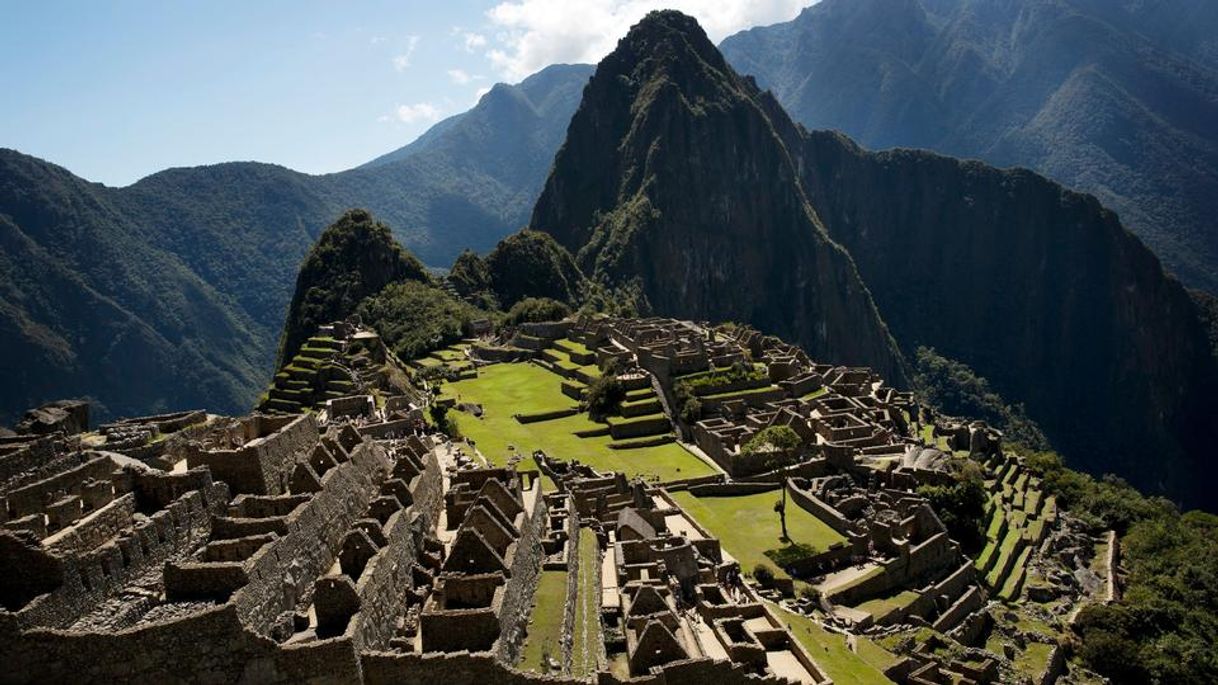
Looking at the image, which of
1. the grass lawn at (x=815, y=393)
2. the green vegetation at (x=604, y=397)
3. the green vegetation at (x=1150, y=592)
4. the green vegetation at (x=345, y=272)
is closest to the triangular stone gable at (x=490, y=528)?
the green vegetation at (x=1150, y=592)

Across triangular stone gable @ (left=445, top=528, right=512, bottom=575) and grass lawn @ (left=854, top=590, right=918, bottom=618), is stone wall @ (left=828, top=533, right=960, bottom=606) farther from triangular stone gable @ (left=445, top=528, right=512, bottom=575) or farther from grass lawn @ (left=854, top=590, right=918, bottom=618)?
triangular stone gable @ (left=445, top=528, right=512, bottom=575)

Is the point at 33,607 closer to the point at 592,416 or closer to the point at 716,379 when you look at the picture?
the point at 592,416

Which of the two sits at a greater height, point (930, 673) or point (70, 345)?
point (70, 345)

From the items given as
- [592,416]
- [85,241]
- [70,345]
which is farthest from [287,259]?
[592,416]

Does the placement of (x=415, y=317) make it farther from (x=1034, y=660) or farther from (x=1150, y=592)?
(x=1034, y=660)

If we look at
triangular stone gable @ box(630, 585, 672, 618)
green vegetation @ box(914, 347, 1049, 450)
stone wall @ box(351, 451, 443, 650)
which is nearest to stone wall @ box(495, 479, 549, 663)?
stone wall @ box(351, 451, 443, 650)

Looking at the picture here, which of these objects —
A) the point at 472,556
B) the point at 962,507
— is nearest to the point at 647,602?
the point at 472,556
